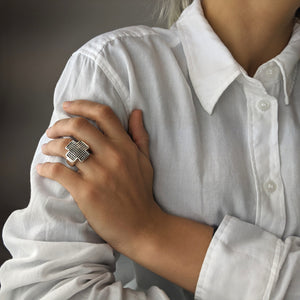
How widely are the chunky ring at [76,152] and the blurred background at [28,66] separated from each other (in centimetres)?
62

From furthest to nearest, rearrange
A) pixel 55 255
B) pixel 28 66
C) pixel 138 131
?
pixel 28 66 < pixel 138 131 < pixel 55 255

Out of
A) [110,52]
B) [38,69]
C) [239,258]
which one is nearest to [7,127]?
[38,69]

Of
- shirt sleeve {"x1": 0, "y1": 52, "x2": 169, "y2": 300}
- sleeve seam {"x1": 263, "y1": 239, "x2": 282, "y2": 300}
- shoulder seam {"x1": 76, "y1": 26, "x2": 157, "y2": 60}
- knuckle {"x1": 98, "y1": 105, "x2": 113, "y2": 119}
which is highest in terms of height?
shoulder seam {"x1": 76, "y1": 26, "x2": 157, "y2": 60}

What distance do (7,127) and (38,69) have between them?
0.62 feet

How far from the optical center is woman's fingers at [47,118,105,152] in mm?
732

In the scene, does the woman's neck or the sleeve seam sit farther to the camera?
the woman's neck

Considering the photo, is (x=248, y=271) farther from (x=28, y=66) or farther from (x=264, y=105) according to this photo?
(x=28, y=66)

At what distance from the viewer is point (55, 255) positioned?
2.27ft

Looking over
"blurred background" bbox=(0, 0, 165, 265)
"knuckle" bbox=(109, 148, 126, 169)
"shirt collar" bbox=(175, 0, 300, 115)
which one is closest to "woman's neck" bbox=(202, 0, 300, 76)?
"shirt collar" bbox=(175, 0, 300, 115)

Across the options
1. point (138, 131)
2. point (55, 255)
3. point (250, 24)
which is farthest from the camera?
point (250, 24)

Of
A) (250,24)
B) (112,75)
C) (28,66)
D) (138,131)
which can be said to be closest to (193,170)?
(138,131)

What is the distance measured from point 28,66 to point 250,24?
669mm

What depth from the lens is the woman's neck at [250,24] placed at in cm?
90

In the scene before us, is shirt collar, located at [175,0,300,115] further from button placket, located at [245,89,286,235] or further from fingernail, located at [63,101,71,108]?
fingernail, located at [63,101,71,108]
